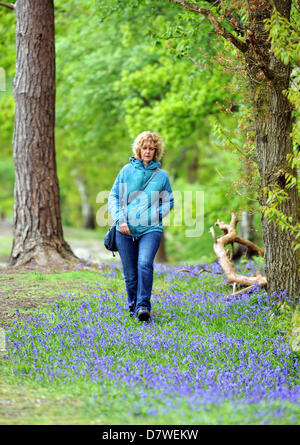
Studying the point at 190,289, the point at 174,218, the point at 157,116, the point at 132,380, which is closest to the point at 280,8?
the point at 190,289

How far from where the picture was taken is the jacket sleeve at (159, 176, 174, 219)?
656cm

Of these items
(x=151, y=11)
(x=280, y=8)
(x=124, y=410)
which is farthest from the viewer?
(x=151, y=11)

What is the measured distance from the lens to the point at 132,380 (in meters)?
4.52

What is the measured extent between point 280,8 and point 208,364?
4191mm

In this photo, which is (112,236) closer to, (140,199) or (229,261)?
(140,199)

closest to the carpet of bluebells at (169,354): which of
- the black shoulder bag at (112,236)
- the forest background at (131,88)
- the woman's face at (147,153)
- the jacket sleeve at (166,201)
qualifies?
the black shoulder bag at (112,236)

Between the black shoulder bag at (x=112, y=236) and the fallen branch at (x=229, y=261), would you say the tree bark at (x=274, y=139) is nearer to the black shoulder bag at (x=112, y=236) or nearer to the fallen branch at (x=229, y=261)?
the fallen branch at (x=229, y=261)

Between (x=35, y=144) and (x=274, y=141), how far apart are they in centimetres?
459

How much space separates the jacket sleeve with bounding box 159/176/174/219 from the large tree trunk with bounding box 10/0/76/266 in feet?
11.0

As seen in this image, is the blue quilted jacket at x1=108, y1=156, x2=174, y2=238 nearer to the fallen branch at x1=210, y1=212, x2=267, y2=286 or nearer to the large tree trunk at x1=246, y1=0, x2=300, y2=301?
the large tree trunk at x1=246, y1=0, x2=300, y2=301

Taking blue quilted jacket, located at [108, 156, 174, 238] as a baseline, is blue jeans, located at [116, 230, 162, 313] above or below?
below

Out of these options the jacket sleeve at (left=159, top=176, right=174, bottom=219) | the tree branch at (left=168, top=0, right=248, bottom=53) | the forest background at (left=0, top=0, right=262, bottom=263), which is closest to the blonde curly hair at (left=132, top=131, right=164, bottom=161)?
the jacket sleeve at (left=159, top=176, right=174, bottom=219)

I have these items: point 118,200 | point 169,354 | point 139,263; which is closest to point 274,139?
point 118,200

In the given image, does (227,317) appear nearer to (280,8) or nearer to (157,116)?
(280,8)
